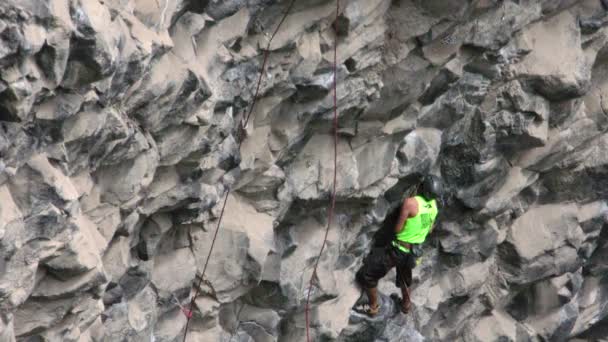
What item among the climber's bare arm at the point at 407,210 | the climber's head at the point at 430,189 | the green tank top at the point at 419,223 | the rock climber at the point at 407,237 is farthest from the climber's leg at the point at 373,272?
the climber's head at the point at 430,189

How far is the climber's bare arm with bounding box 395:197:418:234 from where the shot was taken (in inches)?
433

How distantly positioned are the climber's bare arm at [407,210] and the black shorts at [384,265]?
0.38 metres

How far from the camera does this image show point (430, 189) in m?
11.3

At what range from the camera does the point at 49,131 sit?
687cm

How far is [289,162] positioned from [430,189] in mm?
1871

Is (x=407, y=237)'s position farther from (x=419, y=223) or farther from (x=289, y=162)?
(x=289, y=162)

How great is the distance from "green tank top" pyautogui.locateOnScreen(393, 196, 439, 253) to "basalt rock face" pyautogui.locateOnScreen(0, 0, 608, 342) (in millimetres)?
522

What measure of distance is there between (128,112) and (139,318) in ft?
7.95

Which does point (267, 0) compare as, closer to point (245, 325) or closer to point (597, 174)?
point (245, 325)

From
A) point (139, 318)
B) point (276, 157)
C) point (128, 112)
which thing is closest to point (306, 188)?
point (276, 157)

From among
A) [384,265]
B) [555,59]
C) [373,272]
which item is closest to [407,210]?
[384,265]

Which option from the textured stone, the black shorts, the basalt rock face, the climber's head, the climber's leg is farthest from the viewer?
the textured stone

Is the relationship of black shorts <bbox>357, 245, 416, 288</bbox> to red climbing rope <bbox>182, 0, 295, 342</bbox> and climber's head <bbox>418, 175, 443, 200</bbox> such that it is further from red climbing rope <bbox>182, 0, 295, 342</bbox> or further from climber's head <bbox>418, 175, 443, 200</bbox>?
red climbing rope <bbox>182, 0, 295, 342</bbox>

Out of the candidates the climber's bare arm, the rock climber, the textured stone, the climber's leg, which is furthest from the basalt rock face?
the climber's bare arm
